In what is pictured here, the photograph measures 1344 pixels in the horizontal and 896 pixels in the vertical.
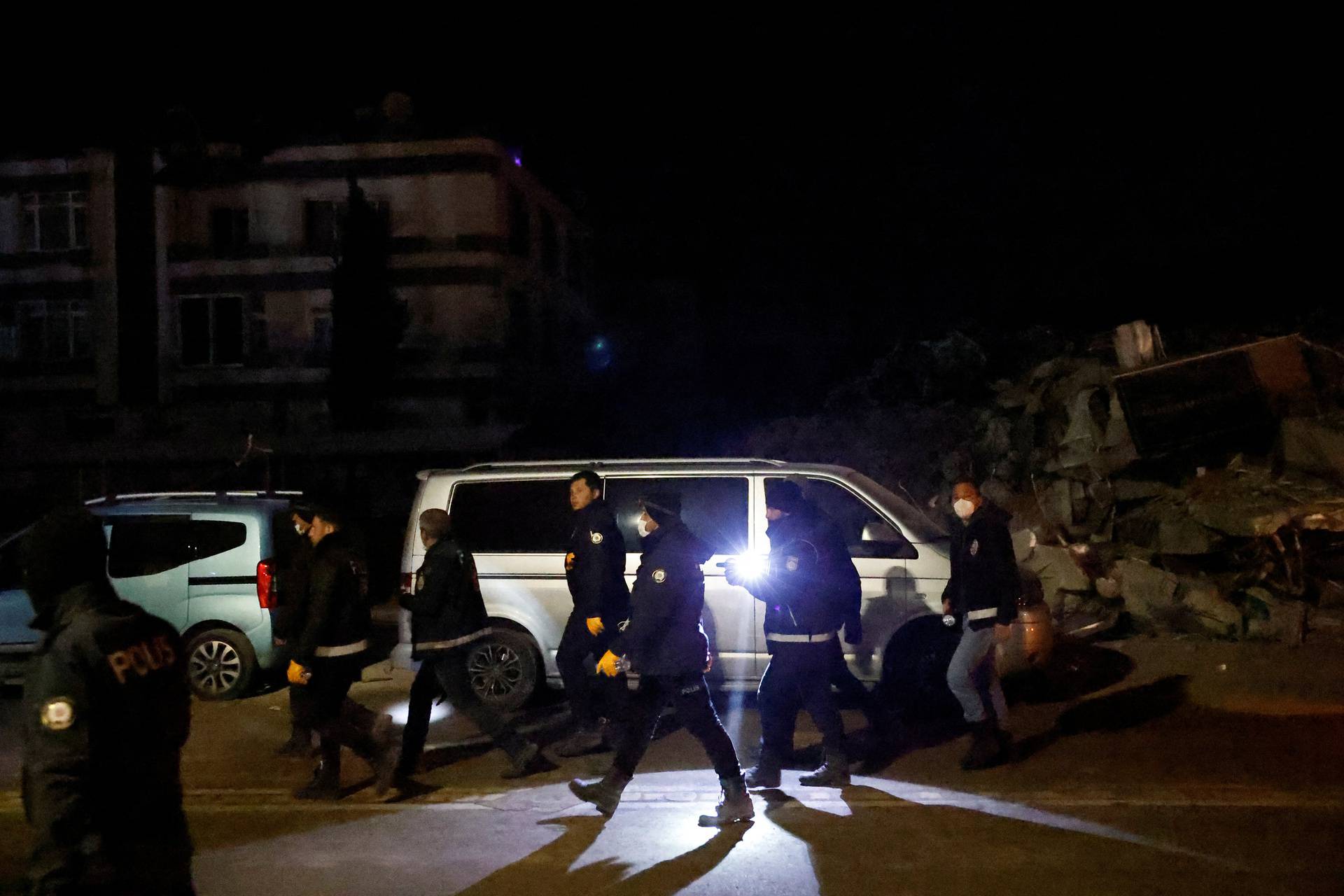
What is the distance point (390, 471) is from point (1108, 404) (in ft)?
63.4

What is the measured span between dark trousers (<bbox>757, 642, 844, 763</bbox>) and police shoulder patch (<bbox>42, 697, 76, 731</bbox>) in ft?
14.4

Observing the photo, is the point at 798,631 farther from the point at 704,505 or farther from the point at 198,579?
the point at 198,579

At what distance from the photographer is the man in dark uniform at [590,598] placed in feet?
23.2

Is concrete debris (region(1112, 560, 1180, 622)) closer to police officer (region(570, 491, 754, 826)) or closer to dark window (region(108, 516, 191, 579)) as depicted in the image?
police officer (region(570, 491, 754, 826))

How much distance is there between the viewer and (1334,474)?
11.9 m

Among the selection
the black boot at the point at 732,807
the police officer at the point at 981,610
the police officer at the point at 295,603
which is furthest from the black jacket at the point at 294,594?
the police officer at the point at 981,610

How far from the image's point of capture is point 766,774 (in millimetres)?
6707

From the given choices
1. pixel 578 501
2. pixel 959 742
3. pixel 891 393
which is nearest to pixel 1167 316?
pixel 891 393

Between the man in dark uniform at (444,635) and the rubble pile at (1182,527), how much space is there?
519cm

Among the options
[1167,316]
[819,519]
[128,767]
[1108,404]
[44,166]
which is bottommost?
[128,767]

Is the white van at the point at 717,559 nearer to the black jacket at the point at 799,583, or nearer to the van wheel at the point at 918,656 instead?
the van wheel at the point at 918,656

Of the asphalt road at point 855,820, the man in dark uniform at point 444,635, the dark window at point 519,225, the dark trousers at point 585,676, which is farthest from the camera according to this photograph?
the dark window at point 519,225

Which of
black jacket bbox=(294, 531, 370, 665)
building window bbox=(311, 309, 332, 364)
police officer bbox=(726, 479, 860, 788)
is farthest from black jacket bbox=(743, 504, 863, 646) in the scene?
building window bbox=(311, 309, 332, 364)

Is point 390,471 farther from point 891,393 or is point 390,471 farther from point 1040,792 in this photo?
point 1040,792
